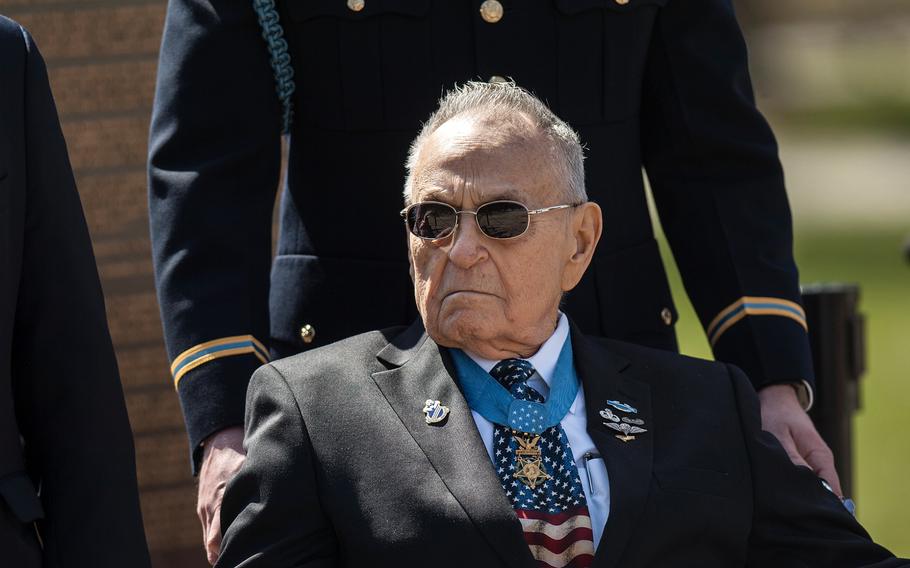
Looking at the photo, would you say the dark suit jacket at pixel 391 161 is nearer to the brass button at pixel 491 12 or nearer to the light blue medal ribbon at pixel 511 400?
the brass button at pixel 491 12

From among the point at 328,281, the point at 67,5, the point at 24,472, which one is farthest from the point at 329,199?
the point at 67,5

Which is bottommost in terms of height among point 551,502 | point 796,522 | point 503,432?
point 796,522

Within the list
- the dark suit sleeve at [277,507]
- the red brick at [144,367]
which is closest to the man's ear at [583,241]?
the dark suit sleeve at [277,507]

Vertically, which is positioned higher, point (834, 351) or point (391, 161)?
point (391, 161)

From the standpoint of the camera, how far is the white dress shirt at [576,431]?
3068mm

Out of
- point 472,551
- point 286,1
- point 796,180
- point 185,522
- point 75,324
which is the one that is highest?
point 286,1

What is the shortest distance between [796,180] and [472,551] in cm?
2328

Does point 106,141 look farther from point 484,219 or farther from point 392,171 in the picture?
point 484,219

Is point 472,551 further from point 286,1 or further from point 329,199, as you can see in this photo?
point 286,1

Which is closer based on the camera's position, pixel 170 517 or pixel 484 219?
pixel 484 219

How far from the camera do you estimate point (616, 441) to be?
124 inches

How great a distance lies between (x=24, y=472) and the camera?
9.07 ft

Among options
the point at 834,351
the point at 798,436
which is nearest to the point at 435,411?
the point at 798,436

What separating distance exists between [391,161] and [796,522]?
3.52 ft
